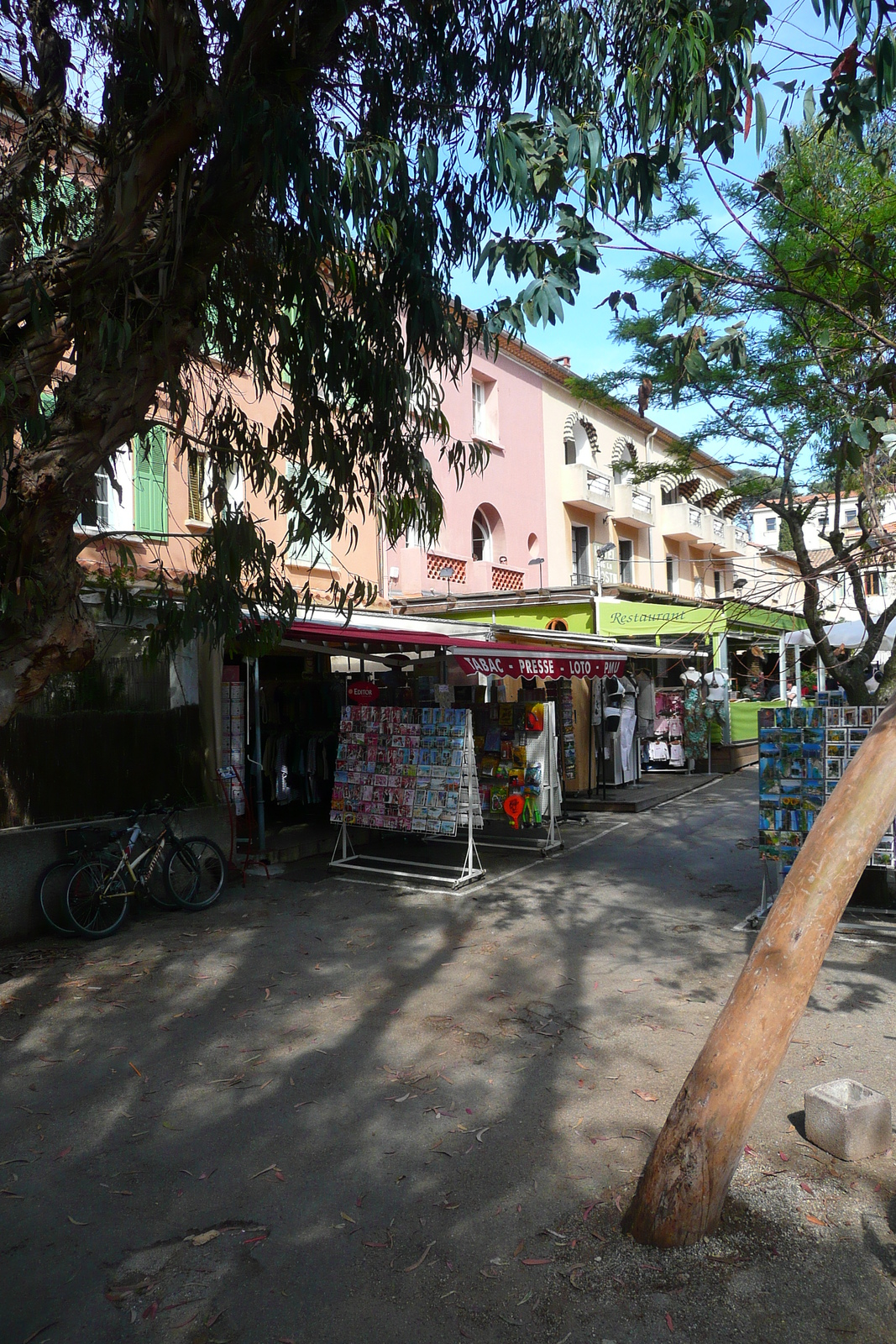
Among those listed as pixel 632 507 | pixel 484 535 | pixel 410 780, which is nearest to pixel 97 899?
pixel 410 780

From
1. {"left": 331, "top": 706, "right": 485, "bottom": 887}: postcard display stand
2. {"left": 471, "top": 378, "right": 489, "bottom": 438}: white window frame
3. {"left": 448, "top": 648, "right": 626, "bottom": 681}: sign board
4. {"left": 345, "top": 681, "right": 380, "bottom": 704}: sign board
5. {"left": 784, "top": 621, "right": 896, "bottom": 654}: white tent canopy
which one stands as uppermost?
{"left": 471, "top": 378, "right": 489, "bottom": 438}: white window frame

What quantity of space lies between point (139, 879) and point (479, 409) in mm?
15207

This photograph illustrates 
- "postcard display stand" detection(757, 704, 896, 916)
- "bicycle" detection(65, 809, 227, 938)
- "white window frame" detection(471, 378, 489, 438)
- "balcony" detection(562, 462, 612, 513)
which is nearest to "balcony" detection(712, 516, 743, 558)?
"balcony" detection(562, 462, 612, 513)

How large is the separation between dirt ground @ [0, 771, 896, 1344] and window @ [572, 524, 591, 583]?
16395 millimetres

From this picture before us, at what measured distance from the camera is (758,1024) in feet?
10.4

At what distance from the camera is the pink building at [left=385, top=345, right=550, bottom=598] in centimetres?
1856

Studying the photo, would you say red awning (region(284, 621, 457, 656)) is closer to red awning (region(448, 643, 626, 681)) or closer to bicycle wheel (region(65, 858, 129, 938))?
red awning (region(448, 643, 626, 681))

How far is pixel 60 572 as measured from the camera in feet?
18.0

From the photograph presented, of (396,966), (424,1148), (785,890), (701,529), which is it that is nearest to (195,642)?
(396,966)

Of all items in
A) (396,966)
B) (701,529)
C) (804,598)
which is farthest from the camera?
(701,529)

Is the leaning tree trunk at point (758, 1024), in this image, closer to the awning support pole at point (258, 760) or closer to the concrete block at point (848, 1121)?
Answer: the concrete block at point (848, 1121)

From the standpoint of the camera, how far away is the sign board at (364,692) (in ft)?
34.6

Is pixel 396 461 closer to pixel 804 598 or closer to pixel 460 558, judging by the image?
pixel 804 598

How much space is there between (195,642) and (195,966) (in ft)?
12.7
